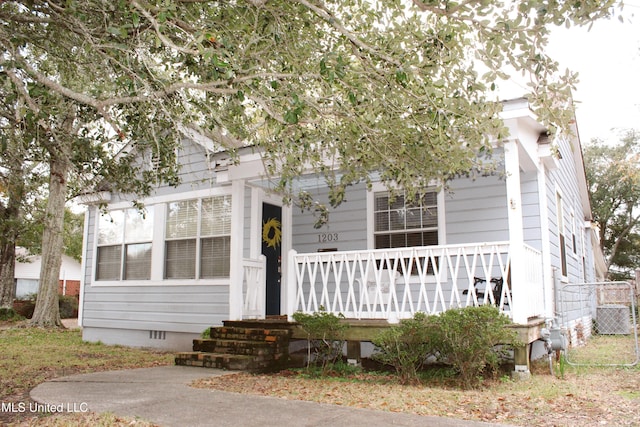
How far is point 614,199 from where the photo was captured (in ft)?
103

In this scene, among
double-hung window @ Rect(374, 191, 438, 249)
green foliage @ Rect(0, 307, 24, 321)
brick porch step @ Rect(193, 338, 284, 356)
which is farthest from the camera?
green foliage @ Rect(0, 307, 24, 321)

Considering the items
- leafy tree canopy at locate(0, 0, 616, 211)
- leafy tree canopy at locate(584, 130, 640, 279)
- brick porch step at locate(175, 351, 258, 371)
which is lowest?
brick porch step at locate(175, 351, 258, 371)

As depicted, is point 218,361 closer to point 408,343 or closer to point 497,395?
point 408,343

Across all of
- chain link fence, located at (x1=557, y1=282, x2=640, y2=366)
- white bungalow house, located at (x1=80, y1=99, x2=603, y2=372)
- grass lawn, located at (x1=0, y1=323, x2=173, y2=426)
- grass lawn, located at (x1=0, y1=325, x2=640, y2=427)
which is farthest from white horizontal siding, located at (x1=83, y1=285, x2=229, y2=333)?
chain link fence, located at (x1=557, y1=282, x2=640, y2=366)

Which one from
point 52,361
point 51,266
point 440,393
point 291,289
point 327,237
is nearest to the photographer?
point 440,393

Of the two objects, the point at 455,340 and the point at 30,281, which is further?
the point at 30,281

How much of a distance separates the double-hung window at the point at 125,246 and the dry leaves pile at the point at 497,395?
17.9 ft

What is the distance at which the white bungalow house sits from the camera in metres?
7.35

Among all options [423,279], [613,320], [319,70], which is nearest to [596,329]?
[613,320]

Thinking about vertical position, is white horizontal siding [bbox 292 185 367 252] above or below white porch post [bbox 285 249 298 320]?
above

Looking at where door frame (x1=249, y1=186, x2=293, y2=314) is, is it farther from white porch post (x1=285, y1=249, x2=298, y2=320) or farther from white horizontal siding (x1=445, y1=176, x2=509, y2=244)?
white horizontal siding (x1=445, y1=176, x2=509, y2=244)

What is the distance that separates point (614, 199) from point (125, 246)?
2965 centimetres

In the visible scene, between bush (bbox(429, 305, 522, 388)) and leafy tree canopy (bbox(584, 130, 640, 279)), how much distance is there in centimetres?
2659

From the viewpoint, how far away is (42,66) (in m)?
7.86
